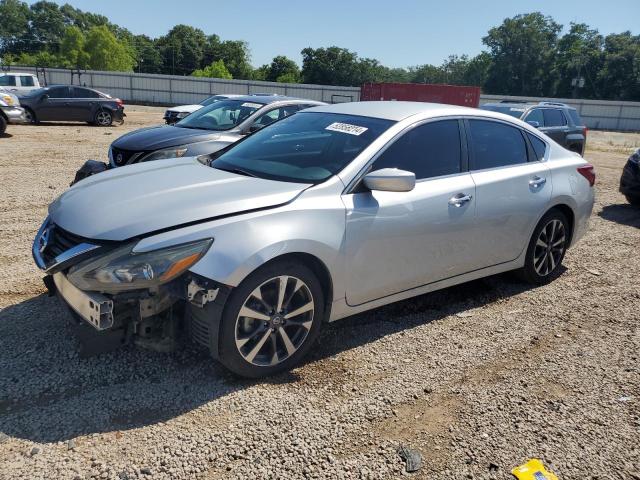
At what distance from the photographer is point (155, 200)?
10.4ft

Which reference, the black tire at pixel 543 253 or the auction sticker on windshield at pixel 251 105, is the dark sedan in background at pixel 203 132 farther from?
the black tire at pixel 543 253

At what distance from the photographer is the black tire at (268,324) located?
2977 millimetres

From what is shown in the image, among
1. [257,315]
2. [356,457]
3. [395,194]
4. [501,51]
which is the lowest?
[356,457]

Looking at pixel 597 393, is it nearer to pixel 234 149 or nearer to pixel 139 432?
pixel 139 432

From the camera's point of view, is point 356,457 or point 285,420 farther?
point 285,420

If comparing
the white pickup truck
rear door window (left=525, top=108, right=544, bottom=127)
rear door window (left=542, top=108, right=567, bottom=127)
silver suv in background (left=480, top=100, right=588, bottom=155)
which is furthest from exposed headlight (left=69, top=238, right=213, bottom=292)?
the white pickup truck

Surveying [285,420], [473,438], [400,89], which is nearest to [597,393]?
[473,438]

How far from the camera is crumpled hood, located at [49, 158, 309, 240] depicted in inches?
117

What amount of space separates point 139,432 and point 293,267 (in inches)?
47.7

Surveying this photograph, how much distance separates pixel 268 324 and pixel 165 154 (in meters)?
4.28

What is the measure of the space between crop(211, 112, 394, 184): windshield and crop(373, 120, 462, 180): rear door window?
173mm

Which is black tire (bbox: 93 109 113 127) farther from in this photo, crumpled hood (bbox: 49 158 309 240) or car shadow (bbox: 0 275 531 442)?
crumpled hood (bbox: 49 158 309 240)

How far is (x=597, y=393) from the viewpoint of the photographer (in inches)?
134

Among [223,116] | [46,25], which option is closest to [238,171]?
[223,116]
